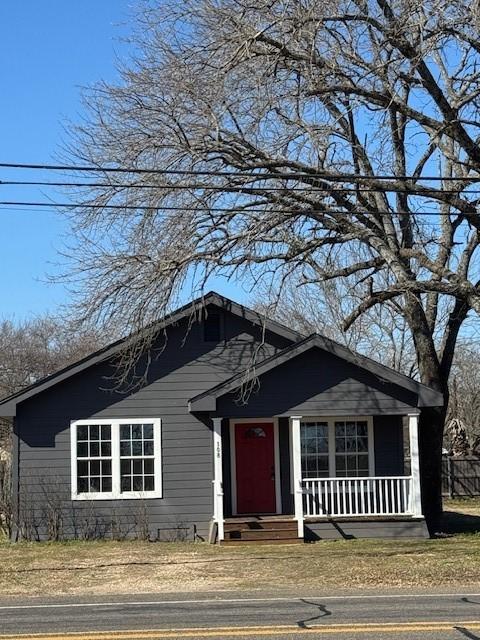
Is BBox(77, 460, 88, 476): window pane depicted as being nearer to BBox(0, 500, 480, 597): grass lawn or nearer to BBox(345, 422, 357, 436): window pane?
BBox(0, 500, 480, 597): grass lawn

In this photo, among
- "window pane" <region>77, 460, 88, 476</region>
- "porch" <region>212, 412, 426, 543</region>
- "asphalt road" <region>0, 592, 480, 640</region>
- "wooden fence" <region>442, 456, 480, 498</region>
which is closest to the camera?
"asphalt road" <region>0, 592, 480, 640</region>

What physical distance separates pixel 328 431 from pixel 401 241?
4888mm

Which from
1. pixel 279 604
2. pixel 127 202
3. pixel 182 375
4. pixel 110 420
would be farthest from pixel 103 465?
pixel 279 604

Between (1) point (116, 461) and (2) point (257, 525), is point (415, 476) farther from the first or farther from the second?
(1) point (116, 461)

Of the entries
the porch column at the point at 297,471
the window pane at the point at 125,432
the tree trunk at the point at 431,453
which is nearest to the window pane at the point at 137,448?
the window pane at the point at 125,432

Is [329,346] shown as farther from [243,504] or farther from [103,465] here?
[103,465]

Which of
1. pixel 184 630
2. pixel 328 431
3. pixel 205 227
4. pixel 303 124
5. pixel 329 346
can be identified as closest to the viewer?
pixel 184 630

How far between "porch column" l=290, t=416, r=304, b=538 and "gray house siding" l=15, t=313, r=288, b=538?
216cm

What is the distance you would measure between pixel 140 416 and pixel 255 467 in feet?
10.0

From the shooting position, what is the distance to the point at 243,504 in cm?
2147

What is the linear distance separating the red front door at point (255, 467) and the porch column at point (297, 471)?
1223 mm

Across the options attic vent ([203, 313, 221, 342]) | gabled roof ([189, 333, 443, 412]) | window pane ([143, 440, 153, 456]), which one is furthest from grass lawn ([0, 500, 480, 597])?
attic vent ([203, 313, 221, 342])

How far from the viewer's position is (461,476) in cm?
3591

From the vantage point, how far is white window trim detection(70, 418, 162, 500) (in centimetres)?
2084
